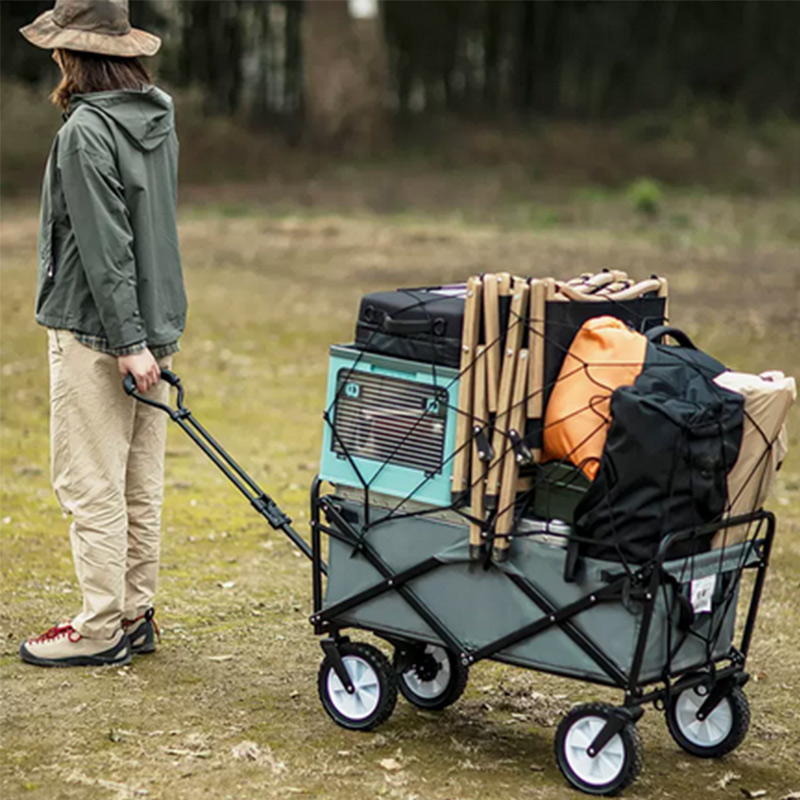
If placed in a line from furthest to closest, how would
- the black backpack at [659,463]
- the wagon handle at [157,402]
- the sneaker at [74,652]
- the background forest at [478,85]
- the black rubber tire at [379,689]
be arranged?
the background forest at [478,85]
the sneaker at [74,652]
the wagon handle at [157,402]
the black rubber tire at [379,689]
the black backpack at [659,463]

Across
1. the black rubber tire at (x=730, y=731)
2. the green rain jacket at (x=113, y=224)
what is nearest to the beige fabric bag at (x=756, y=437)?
the black rubber tire at (x=730, y=731)

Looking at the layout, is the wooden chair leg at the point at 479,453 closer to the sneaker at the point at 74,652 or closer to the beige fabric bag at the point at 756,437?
the beige fabric bag at the point at 756,437

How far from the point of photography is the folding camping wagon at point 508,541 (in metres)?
4.26

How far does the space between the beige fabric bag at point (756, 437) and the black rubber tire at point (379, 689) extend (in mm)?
1040

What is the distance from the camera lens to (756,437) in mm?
4352

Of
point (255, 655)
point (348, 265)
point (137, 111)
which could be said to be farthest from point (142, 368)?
point (348, 265)

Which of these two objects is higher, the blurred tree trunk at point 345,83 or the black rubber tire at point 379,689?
the black rubber tire at point 379,689

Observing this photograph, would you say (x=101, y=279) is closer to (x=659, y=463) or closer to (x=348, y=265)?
(x=659, y=463)

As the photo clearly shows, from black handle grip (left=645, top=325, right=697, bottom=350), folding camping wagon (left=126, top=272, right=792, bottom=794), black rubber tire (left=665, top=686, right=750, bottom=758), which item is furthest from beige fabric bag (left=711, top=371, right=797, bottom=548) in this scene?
black rubber tire (left=665, top=686, right=750, bottom=758)

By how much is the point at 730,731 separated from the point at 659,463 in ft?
3.31

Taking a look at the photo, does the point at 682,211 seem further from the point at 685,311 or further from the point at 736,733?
the point at 736,733

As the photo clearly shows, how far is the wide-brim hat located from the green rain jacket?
5.4 inches

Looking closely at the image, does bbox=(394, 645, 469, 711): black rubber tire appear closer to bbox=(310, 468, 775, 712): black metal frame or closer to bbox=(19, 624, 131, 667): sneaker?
bbox=(310, 468, 775, 712): black metal frame

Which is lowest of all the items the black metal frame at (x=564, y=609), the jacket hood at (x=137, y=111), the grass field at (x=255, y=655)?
the grass field at (x=255, y=655)
